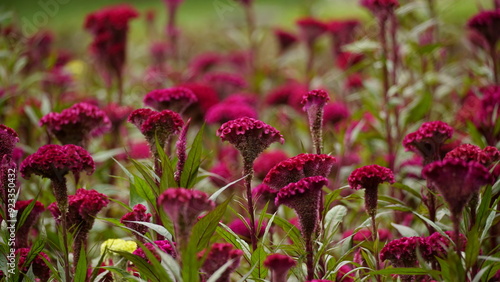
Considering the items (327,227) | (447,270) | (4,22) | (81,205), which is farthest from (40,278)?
(4,22)

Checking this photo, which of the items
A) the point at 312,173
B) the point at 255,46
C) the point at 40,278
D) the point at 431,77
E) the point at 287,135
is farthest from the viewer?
the point at 255,46

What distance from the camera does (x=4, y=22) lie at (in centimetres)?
286

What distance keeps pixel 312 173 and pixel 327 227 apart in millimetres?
187

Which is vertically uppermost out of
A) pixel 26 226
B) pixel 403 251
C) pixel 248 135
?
pixel 248 135

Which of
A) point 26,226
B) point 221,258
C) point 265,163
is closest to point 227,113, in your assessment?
point 265,163

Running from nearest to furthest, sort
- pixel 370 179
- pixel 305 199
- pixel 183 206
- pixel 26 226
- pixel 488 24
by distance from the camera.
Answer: pixel 183 206 < pixel 305 199 < pixel 370 179 < pixel 26 226 < pixel 488 24

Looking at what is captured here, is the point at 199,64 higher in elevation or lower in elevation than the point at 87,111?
higher

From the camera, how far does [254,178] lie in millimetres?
2621

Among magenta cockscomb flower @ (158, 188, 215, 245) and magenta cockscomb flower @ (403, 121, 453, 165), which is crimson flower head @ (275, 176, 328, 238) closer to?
magenta cockscomb flower @ (158, 188, 215, 245)

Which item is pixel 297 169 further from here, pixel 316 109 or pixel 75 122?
pixel 75 122

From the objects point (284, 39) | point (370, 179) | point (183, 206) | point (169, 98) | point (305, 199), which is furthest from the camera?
point (284, 39)

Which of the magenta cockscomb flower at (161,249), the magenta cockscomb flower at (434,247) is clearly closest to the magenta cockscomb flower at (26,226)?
the magenta cockscomb flower at (161,249)

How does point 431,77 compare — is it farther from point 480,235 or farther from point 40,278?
point 40,278

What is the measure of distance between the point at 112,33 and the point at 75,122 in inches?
52.5
